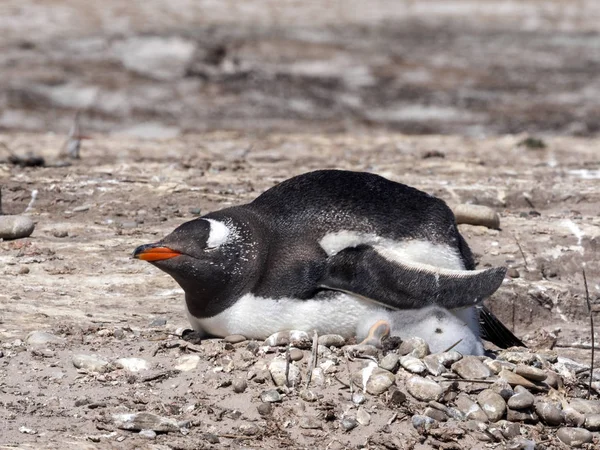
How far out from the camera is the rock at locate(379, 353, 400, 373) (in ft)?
12.8

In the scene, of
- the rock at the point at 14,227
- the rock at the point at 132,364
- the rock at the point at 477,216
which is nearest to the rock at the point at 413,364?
the rock at the point at 132,364

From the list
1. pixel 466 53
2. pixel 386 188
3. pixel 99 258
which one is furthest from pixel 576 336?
pixel 466 53

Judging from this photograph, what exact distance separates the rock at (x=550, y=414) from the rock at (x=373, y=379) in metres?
0.55

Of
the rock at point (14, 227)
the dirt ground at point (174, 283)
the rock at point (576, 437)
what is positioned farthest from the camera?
the rock at point (14, 227)

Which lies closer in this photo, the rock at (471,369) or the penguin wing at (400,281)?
the rock at (471,369)

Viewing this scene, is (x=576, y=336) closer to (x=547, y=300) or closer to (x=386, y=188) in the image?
(x=547, y=300)

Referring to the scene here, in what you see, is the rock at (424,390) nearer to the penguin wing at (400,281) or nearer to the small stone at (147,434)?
the penguin wing at (400,281)

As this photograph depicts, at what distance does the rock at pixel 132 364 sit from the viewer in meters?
3.99

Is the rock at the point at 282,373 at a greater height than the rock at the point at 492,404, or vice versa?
the rock at the point at 282,373

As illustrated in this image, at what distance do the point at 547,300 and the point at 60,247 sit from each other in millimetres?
2653

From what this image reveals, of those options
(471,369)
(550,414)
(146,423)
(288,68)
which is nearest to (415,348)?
(471,369)

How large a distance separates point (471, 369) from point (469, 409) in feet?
0.60

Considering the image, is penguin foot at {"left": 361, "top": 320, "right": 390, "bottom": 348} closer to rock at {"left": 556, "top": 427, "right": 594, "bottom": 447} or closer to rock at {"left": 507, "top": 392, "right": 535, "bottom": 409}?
rock at {"left": 507, "top": 392, "right": 535, "bottom": 409}

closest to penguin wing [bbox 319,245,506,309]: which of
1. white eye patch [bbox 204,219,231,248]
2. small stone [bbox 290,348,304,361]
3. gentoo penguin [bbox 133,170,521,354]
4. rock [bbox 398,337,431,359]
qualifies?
gentoo penguin [bbox 133,170,521,354]
